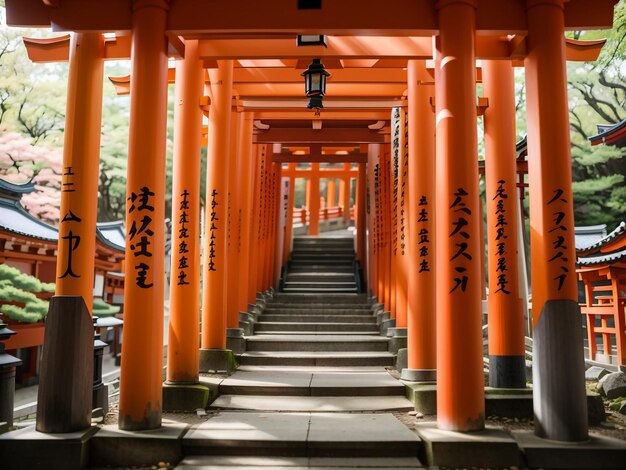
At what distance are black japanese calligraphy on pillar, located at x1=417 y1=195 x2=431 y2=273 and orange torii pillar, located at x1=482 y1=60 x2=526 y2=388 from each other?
3.09 feet

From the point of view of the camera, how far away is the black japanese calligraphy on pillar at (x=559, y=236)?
562 centimetres

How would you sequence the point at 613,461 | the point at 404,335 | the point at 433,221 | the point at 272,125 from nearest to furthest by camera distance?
the point at 613,461 → the point at 433,221 → the point at 404,335 → the point at 272,125

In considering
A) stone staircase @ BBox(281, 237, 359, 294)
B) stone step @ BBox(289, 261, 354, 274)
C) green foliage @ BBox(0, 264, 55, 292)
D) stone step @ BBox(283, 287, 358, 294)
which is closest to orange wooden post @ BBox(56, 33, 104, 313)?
green foliage @ BBox(0, 264, 55, 292)

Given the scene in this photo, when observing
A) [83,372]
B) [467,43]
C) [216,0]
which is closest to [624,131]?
[467,43]

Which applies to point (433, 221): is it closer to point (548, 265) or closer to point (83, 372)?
point (548, 265)

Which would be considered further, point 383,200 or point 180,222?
point 383,200

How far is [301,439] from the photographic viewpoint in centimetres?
562

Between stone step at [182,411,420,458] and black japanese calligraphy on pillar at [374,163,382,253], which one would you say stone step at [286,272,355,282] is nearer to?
black japanese calligraphy on pillar at [374,163,382,253]

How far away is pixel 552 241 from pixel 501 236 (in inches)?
60.5

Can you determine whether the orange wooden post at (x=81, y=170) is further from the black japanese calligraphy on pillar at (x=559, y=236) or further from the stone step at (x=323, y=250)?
the stone step at (x=323, y=250)

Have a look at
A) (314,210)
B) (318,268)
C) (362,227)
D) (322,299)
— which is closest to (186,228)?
(322,299)

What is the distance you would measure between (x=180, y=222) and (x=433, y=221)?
11.6 ft

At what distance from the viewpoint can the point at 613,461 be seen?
5.16m

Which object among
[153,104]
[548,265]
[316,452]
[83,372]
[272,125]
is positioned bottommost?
[316,452]
